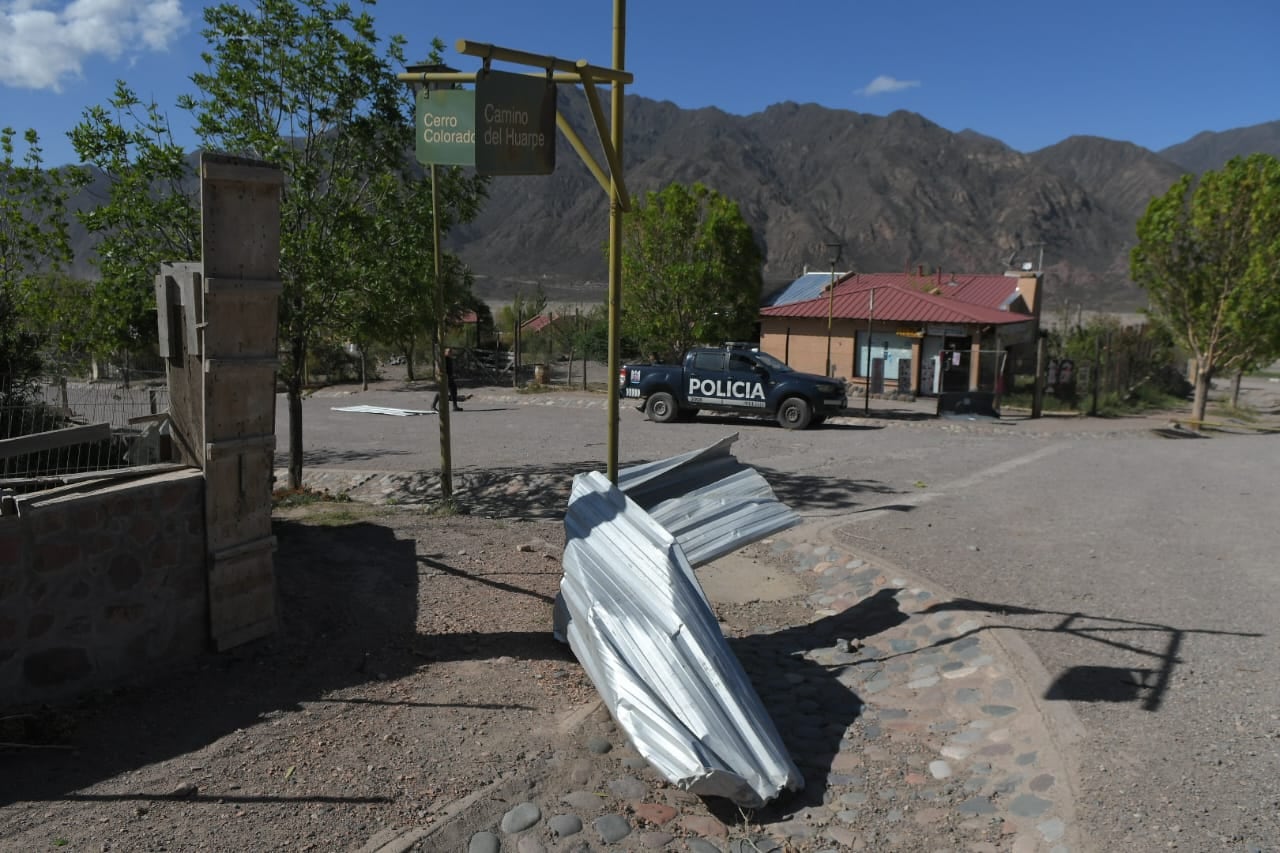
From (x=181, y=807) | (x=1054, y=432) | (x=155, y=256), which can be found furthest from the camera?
(x=1054, y=432)

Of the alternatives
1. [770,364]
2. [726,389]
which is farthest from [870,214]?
[726,389]

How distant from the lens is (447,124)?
7281mm

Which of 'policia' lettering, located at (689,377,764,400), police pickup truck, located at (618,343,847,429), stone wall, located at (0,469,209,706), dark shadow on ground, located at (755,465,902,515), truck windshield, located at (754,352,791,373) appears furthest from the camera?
truck windshield, located at (754,352,791,373)

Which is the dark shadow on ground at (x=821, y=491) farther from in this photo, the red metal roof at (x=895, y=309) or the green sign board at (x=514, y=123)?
the red metal roof at (x=895, y=309)

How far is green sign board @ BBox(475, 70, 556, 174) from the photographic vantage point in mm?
6184

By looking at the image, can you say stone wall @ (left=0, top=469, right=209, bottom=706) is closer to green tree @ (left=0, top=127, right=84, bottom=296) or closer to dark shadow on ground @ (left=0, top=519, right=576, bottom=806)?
dark shadow on ground @ (left=0, top=519, right=576, bottom=806)

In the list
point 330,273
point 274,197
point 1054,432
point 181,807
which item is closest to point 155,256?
point 330,273

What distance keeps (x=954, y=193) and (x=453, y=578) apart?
540ft

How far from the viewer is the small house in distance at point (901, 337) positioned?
3009 centimetres

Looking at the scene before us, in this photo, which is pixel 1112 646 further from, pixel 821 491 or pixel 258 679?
pixel 821 491

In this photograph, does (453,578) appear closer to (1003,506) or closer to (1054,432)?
(1003,506)

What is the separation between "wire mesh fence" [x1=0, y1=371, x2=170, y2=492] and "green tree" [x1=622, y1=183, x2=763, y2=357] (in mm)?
19964

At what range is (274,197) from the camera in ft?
20.5

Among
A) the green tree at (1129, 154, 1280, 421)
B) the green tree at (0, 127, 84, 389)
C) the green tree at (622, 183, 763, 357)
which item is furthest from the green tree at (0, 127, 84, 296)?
the green tree at (1129, 154, 1280, 421)
